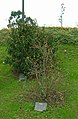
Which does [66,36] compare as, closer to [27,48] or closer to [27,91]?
[27,48]

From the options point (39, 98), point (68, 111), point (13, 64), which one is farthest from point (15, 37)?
point (68, 111)

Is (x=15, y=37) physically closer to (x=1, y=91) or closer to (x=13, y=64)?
(x=13, y=64)

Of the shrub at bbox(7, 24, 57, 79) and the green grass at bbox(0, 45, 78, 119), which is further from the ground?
the shrub at bbox(7, 24, 57, 79)

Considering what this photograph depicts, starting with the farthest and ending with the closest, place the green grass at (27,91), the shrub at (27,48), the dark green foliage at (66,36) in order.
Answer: the dark green foliage at (66,36), the shrub at (27,48), the green grass at (27,91)

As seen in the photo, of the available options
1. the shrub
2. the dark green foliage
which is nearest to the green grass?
the shrub

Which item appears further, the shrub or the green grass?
the shrub

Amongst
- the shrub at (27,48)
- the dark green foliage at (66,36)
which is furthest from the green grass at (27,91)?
the dark green foliage at (66,36)

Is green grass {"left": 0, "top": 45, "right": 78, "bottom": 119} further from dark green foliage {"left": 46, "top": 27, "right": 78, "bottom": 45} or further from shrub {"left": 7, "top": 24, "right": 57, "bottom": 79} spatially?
dark green foliage {"left": 46, "top": 27, "right": 78, "bottom": 45}

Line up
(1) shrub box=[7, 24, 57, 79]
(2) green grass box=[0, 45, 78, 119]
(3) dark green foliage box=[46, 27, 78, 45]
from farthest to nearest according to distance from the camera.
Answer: (3) dark green foliage box=[46, 27, 78, 45] < (1) shrub box=[7, 24, 57, 79] < (2) green grass box=[0, 45, 78, 119]

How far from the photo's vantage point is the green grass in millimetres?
7242

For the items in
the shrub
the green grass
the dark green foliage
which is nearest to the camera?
the green grass

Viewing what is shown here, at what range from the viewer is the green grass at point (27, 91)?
285 inches

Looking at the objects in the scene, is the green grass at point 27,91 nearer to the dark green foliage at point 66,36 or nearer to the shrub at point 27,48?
the shrub at point 27,48

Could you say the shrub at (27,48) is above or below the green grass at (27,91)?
above
